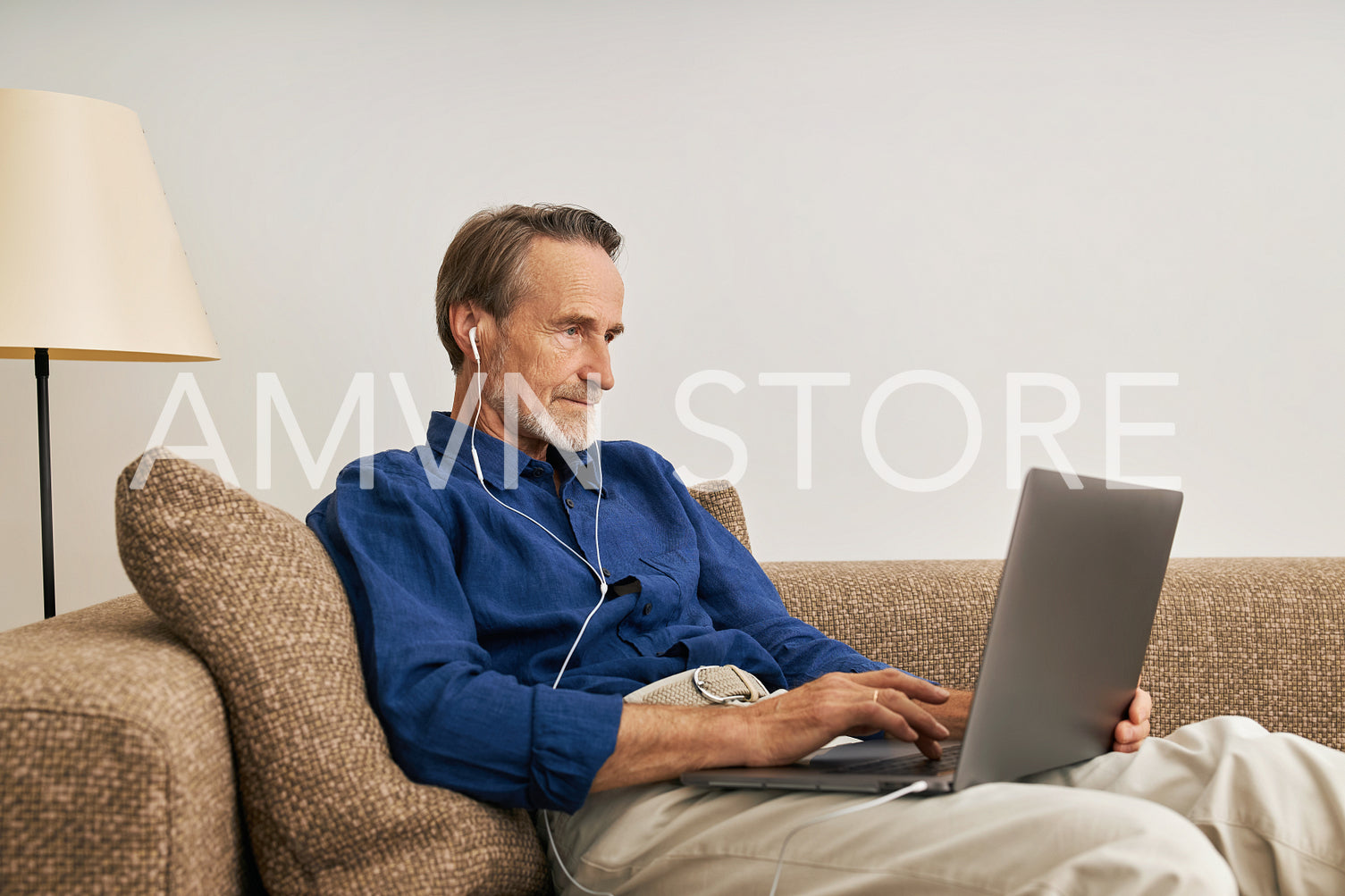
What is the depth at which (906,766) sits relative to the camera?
3.23ft

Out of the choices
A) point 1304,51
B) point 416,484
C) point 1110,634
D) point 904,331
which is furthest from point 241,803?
point 1304,51

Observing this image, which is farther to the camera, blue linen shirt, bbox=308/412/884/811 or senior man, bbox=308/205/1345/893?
blue linen shirt, bbox=308/412/884/811

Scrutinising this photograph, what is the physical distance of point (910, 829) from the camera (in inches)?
32.9

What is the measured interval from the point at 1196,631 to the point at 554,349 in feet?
3.49

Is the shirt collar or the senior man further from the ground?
the shirt collar

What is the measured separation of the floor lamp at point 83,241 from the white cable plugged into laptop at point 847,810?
3.88ft

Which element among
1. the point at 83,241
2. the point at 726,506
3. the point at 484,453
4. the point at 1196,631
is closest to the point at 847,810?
the point at 484,453

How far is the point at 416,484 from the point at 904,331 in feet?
4.20

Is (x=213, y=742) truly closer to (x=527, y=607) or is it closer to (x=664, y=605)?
(x=527, y=607)

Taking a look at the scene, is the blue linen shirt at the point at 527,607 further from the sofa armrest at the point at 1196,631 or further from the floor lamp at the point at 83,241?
the floor lamp at the point at 83,241

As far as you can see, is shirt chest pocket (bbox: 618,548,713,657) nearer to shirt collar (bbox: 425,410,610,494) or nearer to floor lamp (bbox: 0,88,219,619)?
shirt collar (bbox: 425,410,610,494)

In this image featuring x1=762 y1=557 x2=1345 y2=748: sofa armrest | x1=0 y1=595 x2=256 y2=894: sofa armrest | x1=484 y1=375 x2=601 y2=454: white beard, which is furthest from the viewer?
x1=762 y1=557 x2=1345 y2=748: sofa armrest

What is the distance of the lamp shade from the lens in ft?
4.77

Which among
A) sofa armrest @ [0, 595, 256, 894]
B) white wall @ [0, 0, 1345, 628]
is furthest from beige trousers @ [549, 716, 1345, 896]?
white wall @ [0, 0, 1345, 628]
